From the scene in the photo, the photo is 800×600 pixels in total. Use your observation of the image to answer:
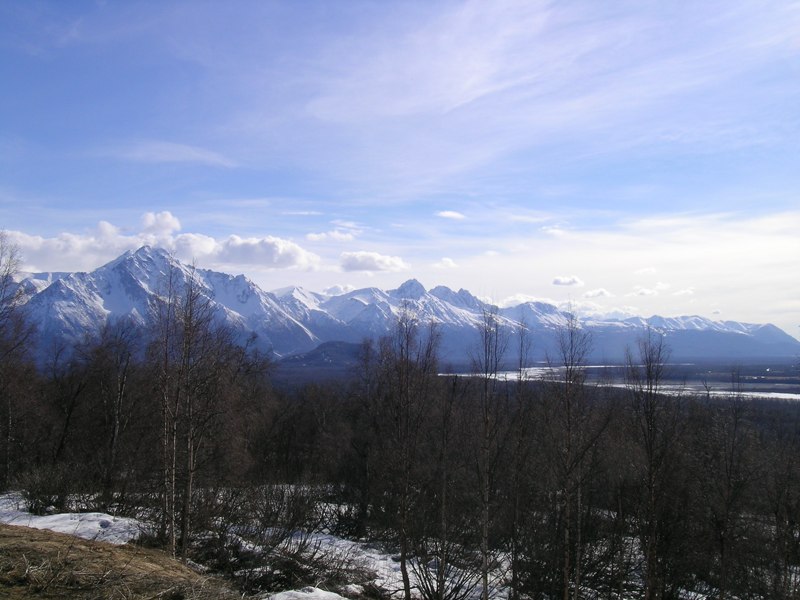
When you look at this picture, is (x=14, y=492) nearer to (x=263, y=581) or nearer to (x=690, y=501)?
(x=263, y=581)

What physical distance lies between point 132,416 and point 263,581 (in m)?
23.8

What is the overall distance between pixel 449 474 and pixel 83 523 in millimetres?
13825

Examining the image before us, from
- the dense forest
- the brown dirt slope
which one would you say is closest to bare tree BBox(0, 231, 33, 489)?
the dense forest

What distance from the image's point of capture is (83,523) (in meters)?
20.5

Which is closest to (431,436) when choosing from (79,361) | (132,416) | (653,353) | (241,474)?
(653,353)

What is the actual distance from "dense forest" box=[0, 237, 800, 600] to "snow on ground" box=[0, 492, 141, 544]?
0.81 metres

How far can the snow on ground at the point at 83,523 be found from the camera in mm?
19156

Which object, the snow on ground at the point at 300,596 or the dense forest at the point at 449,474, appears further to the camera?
the dense forest at the point at 449,474

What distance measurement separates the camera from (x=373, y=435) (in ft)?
114

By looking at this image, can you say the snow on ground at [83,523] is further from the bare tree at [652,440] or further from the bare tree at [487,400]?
the bare tree at [652,440]

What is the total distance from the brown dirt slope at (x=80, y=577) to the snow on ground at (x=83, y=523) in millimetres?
8397

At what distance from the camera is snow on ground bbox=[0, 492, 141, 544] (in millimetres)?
19156

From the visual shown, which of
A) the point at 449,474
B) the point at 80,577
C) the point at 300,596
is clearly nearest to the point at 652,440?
the point at 449,474

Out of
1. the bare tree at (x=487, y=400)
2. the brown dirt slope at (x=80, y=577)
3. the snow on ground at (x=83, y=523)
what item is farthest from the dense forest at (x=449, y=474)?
the brown dirt slope at (x=80, y=577)
